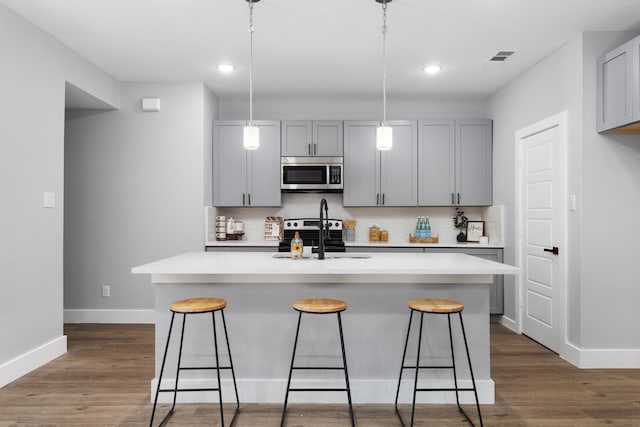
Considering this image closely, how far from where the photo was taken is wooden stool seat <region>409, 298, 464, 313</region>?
7.54 ft

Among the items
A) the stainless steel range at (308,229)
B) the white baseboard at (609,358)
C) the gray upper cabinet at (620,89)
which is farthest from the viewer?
the stainless steel range at (308,229)

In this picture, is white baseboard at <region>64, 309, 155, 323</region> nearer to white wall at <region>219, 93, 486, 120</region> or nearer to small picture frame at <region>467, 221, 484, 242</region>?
white wall at <region>219, 93, 486, 120</region>

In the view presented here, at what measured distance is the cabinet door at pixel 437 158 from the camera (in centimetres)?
496

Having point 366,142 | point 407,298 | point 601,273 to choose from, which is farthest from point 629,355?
point 366,142

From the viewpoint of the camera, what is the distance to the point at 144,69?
4.20 meters

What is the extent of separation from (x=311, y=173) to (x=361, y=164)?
0.60m

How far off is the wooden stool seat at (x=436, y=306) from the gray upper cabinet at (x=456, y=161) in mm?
2706

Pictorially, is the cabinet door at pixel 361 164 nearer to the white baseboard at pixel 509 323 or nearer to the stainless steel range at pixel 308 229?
the stainless steel range at pixel 308 229

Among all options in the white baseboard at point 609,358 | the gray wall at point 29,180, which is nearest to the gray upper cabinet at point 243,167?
the gray wall at point 29,180

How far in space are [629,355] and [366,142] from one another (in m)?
3.19

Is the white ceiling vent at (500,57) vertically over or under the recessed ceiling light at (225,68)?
under

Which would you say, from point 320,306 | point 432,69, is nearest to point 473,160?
point 432,69

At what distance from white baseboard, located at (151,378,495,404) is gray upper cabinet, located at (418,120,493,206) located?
268 centimetres

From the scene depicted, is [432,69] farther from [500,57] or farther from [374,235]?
[374,235]
